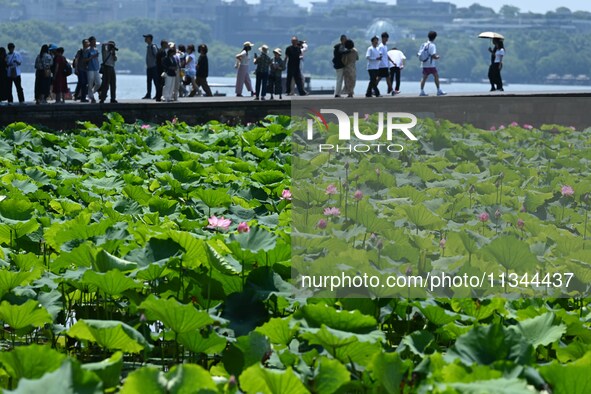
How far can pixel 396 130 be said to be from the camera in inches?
565

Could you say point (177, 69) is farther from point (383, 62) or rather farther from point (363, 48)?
point (363, 48)

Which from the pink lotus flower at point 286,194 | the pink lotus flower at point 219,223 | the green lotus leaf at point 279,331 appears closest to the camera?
the green lotus leaf at point 279,331

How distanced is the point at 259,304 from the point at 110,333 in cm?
59

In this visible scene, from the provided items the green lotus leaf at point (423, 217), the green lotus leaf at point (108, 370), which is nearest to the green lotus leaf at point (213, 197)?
the green lotus leaf at point (423, 217)

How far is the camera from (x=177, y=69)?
1895 centimetres

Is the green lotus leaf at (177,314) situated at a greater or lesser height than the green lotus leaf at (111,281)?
greater

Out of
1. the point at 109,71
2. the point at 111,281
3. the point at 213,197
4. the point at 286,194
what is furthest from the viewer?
the point at 109,71

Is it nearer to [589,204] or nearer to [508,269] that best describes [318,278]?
[508,269]

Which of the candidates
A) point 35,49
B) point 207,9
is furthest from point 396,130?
point 207,9

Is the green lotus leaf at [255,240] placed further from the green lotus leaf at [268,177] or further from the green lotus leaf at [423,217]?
the green lotus leaf at [268,177]

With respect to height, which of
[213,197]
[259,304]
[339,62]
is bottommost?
[339,62]

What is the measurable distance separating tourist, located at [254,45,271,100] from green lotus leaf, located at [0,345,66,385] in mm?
17306

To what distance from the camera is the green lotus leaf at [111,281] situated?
3.55 metres

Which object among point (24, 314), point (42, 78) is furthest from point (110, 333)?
point (42, 78)
